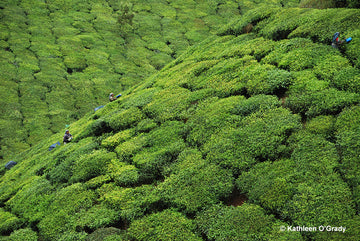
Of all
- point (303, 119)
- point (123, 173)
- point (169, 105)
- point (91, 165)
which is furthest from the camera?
point (169, 105)

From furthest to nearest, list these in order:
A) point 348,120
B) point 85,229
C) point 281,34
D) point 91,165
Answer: point 281,34, point 91,165, point 85,229, point 348,120

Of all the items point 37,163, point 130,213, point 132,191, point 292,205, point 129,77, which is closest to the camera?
point 292,205

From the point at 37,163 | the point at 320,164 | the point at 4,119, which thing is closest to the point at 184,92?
the point at 320,164

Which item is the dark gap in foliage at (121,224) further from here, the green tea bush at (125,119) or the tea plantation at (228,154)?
the green tea bush at (125,119)

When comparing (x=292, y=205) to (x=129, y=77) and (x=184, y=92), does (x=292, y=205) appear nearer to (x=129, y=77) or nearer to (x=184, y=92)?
(x=184, y=92)

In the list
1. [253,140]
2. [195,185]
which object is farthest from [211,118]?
[195,185]

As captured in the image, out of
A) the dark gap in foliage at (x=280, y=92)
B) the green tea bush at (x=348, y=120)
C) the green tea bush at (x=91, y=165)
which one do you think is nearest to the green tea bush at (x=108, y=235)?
the green tea bush at (x=91, y=165)

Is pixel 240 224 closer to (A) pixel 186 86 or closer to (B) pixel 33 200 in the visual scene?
(B) pixel 33 200
